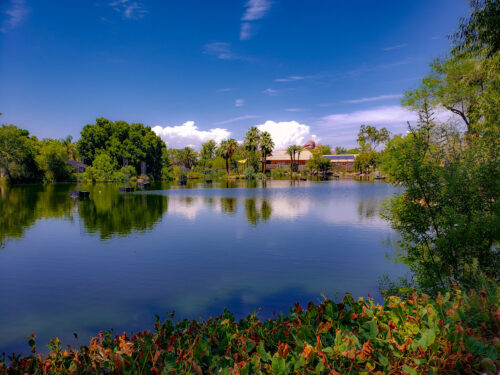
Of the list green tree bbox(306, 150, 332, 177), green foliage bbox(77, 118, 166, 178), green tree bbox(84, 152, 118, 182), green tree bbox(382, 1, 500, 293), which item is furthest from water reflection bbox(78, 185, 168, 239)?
green tree bbox(306, 150, 332, 177)

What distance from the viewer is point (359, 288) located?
10797mm

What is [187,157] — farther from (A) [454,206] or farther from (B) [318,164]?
(A) [454,206]

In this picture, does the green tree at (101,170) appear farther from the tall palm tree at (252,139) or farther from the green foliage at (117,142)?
the tall palm tree at (252,139)

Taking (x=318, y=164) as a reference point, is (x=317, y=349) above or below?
below

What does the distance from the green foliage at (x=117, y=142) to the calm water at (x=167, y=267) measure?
6181 centimetres

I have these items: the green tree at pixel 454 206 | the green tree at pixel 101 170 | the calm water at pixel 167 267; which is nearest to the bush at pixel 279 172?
the green tree at pixel 101 170

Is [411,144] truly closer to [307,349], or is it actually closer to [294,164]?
[307,349]

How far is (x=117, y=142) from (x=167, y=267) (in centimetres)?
7838

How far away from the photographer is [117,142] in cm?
8394

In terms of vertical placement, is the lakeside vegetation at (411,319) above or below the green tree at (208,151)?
below

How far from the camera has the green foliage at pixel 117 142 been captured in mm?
83750

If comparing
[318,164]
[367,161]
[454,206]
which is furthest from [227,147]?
[454,206]

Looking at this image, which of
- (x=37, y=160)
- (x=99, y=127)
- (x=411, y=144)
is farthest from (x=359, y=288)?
(x=99, y=127)

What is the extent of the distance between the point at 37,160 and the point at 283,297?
7780 centimetres
